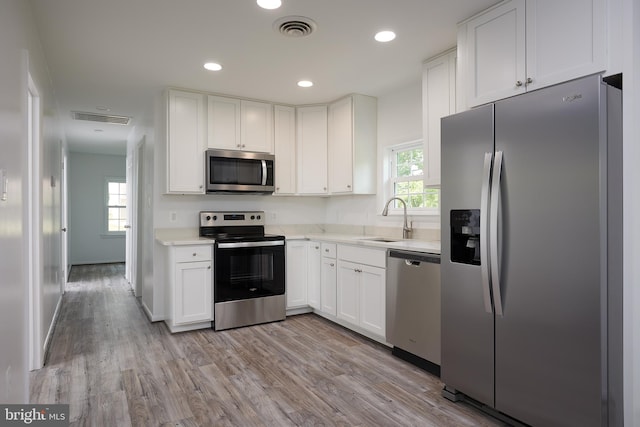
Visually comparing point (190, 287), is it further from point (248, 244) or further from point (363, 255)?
point (363, 255)

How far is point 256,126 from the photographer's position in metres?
4.35

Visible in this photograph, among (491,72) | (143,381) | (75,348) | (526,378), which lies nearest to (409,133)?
(491,72)

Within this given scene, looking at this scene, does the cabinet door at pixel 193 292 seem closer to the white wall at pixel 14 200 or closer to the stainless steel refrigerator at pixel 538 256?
the white wall at pixel 14 200

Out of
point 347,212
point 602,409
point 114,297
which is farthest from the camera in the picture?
point 114,297

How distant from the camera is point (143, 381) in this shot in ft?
8.76

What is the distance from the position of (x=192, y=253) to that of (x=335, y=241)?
53.9 inches

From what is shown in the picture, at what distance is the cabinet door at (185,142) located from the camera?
3.91 m

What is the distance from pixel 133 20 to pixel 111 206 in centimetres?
714

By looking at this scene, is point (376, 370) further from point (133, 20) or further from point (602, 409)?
point (133, 20)

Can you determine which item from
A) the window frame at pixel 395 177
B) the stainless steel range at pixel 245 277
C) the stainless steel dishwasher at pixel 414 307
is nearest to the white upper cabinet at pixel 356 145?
the window frame at pixel 395 177

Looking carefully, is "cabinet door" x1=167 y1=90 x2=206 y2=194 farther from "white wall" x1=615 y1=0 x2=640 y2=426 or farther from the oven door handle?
"white wall" x1=615 y1=0 x2=640 y2=426

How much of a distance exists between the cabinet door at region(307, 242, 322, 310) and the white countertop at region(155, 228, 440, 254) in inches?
5.2

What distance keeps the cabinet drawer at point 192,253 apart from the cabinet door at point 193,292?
4cm

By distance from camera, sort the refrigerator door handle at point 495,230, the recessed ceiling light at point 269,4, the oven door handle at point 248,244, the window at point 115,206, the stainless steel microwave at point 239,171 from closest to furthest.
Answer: the refrigerator door handle at point 495,230, the recessed ceiling light at point 269,4, the oven door handle at point 248,244, the stainless steel microwave at point 239,171, the window at point 115,206
